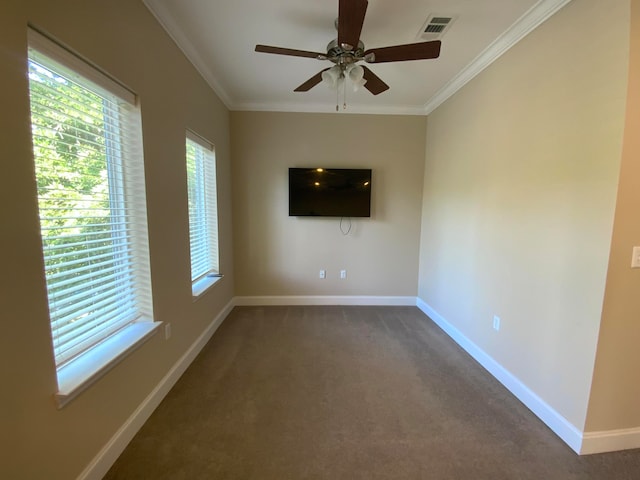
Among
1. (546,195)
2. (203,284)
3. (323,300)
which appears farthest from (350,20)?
(323,300)

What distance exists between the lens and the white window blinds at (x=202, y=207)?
8.91ft

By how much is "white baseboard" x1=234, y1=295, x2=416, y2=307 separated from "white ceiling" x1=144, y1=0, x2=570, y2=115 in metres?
2.64

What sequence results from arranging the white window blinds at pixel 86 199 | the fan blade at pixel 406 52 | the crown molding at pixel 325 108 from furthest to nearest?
the crown molding at pixel 325 108, the fan blade at pixel 406 52, the white window blinds at pixel 86 199

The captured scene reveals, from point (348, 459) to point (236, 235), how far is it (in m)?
2.94

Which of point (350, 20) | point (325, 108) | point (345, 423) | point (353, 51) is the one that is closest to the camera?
point (350, 20)

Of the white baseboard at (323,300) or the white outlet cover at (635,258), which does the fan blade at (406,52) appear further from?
the white baseboard at (323,300)

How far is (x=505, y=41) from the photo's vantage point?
7.03ft

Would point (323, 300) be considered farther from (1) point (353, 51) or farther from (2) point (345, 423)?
(1) point (353, 51)

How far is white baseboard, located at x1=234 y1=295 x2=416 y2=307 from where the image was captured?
3.93 meters

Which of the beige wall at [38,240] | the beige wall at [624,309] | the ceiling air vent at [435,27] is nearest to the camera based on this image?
the beige wall at [38,240]

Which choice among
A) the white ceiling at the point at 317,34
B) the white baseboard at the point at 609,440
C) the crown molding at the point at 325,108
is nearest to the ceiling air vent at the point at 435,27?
the white ceiling at the point at 317,34

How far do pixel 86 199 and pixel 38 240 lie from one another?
1.29ft

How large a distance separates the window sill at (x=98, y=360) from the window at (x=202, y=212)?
33.2 inches

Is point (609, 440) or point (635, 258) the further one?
point (609, 440)
